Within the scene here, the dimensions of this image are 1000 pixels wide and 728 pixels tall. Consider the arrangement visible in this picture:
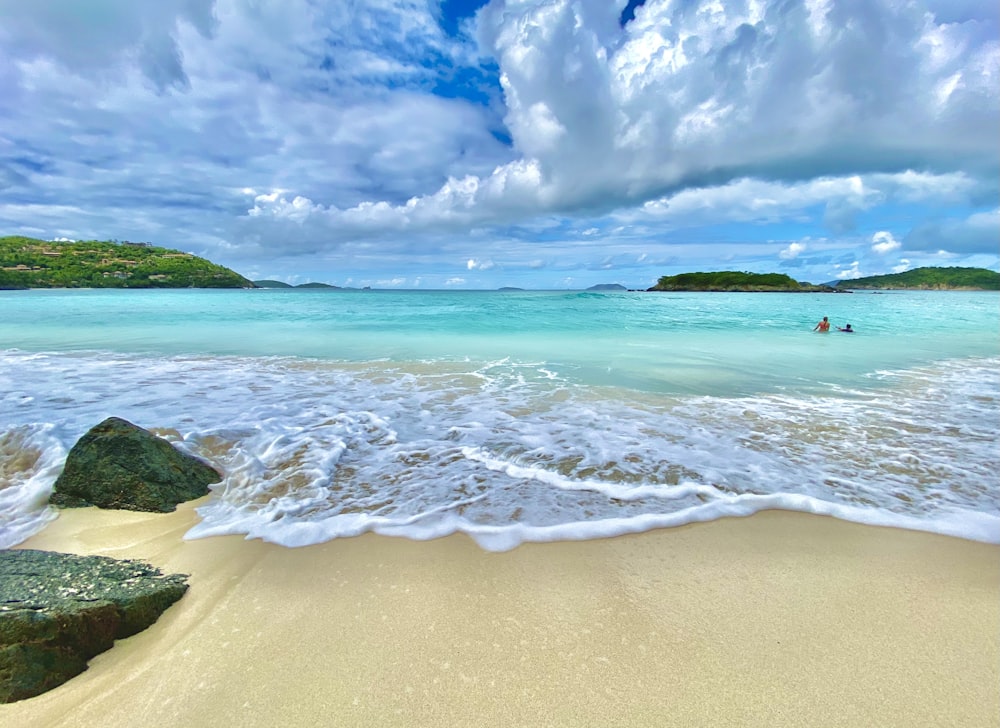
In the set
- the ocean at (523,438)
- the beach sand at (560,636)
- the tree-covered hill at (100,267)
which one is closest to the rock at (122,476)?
the ocean at (523,438)

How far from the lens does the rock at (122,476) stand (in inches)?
164

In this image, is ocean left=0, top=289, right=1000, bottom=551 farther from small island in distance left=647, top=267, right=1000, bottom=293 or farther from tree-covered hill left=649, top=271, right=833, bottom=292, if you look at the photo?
small island in distance left=647, top=267, right=1000, bottom=293

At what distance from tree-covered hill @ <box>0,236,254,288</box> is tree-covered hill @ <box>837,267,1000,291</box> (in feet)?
790

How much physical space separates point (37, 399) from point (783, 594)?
1081 centimetres

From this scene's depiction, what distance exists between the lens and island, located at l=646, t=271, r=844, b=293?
133750 millimetres

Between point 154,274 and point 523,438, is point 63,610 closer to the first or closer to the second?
point 523,438

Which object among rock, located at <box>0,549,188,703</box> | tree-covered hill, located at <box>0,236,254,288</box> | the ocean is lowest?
the ocean

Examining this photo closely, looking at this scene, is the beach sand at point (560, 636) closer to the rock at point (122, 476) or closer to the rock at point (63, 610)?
the rock at point (63, 610)

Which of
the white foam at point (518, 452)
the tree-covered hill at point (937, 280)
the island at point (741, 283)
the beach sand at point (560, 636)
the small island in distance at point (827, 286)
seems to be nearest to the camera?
the beach sand at point (560, 636)

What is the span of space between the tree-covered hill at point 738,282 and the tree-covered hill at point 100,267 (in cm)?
14565

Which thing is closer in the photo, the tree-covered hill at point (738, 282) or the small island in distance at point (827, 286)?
the tree-covered hill at point (738, 282)

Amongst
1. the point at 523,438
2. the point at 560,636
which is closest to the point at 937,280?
the point at 523,438

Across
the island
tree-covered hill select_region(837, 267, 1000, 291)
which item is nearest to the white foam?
the island

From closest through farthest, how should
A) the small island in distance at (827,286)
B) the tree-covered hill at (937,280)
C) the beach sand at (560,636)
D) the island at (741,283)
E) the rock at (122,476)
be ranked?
1. the beach sand at (560,636)
2. the rock at (122,476)
3. the island at (741,283)
4. the small island in distance at (827,286)
5. the tree-covered hill at (937,280)
